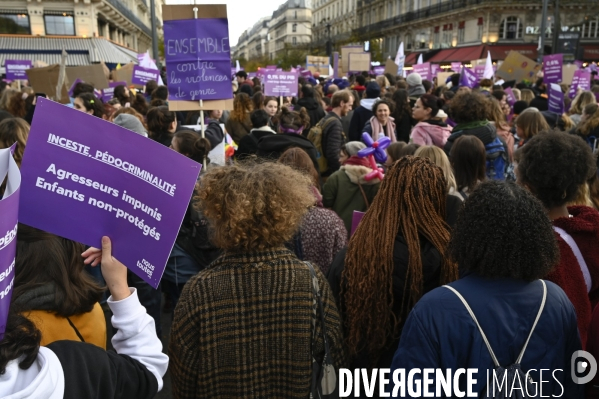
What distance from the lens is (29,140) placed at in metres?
1.58

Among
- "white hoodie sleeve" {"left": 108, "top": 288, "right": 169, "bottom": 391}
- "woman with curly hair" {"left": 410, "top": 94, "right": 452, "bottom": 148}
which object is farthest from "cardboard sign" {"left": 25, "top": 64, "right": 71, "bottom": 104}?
"white hoodie sleeve" {"left": 108, "top": 288, "right": 169, "bottom": 391}

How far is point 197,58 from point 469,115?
279cm

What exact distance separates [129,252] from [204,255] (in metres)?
1.93

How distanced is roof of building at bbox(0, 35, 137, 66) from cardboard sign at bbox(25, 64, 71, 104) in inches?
935

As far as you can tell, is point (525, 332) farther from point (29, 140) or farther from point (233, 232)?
point (29, 140)

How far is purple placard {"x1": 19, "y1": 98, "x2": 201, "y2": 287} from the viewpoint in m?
1.60

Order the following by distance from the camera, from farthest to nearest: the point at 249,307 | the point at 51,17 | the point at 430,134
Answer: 1. the point at 51,17
2. the point at 430,134
3. the point at 249,307

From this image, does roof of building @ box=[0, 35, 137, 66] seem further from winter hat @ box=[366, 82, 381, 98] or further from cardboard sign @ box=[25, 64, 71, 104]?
winter hat @ box=[366, 82, 381, 98]

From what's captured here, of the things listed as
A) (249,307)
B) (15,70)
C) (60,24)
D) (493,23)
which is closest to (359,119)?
(249,307)

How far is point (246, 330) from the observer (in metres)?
2.05

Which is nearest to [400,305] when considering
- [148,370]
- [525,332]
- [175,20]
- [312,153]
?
[525,332]

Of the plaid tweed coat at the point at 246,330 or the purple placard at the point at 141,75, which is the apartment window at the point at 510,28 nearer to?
the purple placard at the point at 141,75

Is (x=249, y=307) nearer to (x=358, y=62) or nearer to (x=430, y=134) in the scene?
(x=430, y=134)

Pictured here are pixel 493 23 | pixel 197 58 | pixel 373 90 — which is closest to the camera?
pixel 197 58
